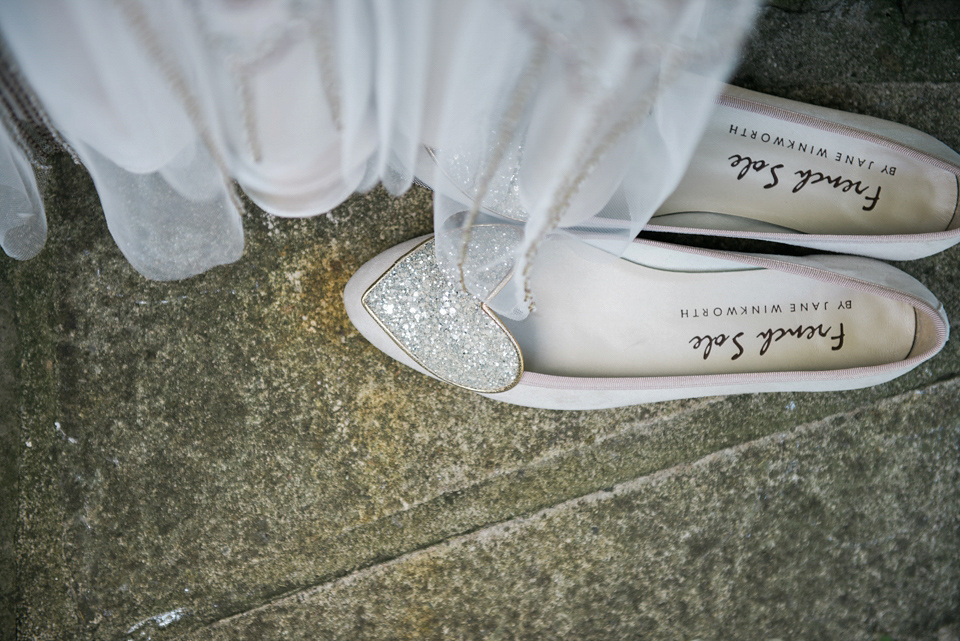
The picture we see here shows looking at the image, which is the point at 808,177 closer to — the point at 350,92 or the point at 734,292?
the point at 734,292

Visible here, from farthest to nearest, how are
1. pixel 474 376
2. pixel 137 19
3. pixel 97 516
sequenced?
1. pixel 97 516
2. pixel 474 376
3. pixel 137 19

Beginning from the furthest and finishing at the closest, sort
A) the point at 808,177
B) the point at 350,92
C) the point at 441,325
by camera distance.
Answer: the point at 808,177
the point at 441,325
the point at 350,92

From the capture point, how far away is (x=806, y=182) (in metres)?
1.00

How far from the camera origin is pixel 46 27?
430 mm

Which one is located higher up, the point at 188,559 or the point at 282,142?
the point at 282,142

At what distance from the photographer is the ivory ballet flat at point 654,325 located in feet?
2.92

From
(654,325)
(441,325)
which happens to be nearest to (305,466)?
(441,325)

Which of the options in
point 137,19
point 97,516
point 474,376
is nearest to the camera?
point 137,19

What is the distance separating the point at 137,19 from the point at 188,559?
35.1 inches

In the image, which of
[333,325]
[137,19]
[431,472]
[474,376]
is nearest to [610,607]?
[431,472]

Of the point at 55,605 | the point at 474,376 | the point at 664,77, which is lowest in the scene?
the point at 55,605

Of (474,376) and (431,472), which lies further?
(431,472)

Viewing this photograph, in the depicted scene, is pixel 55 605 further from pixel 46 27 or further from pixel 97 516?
pixel 46 27

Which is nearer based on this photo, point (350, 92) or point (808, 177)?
point (350, 92)
